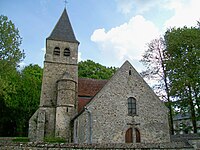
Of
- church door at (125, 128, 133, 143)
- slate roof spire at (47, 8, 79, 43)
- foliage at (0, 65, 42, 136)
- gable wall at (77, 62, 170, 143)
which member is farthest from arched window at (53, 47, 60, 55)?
church door at (125, 128, 133, 143)

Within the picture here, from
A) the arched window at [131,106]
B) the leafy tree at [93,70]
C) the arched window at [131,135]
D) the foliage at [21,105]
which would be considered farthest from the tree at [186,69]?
the foliage at [21,105]

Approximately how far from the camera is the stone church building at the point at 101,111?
17.3 meters

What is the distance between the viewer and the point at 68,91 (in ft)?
73.0

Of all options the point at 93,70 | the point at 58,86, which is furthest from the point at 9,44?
the point at 93,70

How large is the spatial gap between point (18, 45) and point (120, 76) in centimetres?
898

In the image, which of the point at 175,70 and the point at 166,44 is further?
the point at 166,44

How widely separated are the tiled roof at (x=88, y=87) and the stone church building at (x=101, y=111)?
0.36ft

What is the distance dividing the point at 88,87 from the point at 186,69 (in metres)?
10.9

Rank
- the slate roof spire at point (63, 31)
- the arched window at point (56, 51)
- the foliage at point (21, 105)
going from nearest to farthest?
the arched window at point (56, 51) → the slate roof spire at point (63, 31) → the foliage at point (21, 105)

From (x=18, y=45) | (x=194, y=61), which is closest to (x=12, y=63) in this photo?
(x=18, y=45)

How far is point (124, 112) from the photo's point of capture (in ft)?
59.0

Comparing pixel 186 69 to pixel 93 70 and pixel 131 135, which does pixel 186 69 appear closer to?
pixel 131 135

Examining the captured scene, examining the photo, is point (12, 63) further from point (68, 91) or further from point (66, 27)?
point (66, 27)

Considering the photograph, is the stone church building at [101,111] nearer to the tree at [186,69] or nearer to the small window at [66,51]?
the small window at [66,51]
